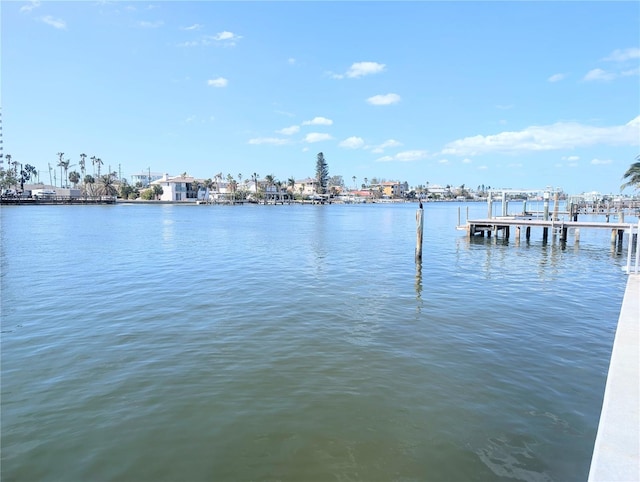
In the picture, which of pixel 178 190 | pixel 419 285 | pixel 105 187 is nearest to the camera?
pixel 419 285

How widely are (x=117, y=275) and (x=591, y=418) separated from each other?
64.7 feet

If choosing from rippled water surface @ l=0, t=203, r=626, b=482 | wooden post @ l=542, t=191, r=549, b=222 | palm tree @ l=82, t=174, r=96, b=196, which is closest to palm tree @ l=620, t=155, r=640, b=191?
wooden post @ l=542, t=191, r=549, b=222

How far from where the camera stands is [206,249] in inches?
1242

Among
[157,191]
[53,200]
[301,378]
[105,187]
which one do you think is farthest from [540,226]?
[105,187]

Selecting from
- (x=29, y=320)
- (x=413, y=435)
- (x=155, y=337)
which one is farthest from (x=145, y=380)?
(x=29, y=320)

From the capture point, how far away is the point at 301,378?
9.16 meters

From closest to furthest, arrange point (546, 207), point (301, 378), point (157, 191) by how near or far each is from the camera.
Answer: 1. point (301, 378)
2. point (546, 207)
3. point (157, 191)

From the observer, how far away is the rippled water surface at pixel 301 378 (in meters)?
6.47

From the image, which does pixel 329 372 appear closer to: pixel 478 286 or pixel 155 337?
pixel 155 337

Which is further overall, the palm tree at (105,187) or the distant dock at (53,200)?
the palm tree at (105,187)

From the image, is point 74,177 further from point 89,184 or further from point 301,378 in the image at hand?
point 301,378

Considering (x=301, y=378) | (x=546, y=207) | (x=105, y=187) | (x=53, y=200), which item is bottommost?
(x=301, y=378)

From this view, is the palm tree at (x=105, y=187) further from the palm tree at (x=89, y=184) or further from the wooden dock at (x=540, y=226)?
the wooden dock at (x=540, y=226)

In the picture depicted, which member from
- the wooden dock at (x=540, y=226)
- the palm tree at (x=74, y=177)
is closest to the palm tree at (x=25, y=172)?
the palm tree at (x=74, y=177)
